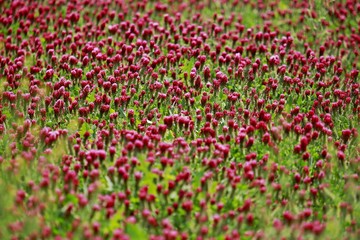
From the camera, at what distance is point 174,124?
20.1 feet

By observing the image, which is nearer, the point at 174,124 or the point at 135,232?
the point at 135,232

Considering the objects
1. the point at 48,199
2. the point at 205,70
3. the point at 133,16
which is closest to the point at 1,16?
the point at 133,16

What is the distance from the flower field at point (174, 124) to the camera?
470 cm

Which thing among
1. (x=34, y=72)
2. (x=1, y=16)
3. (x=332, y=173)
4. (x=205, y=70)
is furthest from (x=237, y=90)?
(x=1, y=16)

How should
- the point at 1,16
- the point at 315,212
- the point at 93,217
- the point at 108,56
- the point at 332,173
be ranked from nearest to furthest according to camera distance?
the point at 93,217, the point at 315,212, the point at 332,173, the point at 108,56, the point at 1,16

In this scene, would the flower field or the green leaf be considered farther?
the flower field

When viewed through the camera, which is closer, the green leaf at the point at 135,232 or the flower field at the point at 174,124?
the green leaf at the point at 135,232

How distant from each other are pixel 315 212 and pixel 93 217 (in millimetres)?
1855

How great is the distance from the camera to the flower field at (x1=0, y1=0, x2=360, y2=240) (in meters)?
4.70

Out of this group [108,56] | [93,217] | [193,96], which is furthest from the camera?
[108,56]

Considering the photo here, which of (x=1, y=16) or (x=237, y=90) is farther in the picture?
(x=1, y=16)

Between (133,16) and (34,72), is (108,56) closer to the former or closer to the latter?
(34,72)

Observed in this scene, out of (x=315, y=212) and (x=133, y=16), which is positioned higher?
(x=133, y=16)

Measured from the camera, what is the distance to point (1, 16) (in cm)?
848
